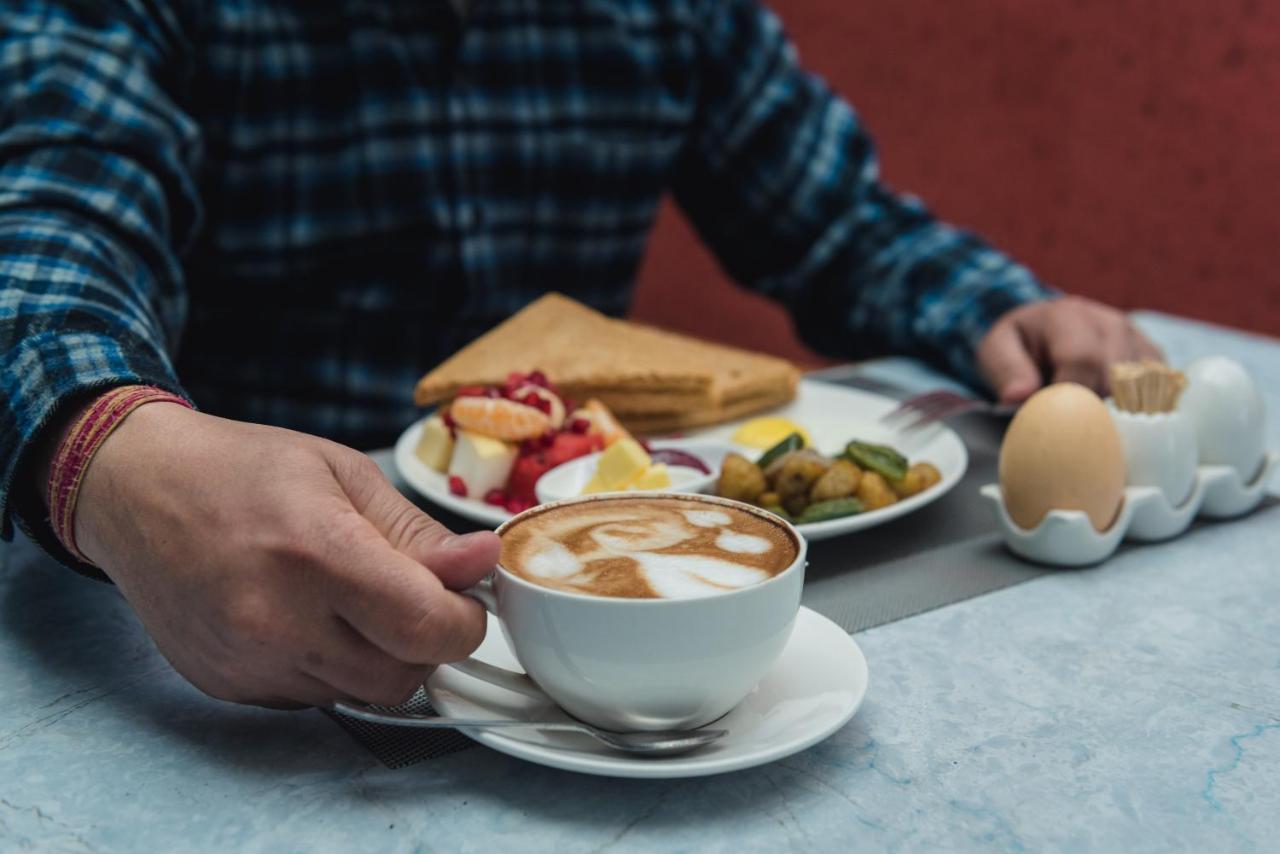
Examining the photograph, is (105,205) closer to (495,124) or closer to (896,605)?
(495,124)

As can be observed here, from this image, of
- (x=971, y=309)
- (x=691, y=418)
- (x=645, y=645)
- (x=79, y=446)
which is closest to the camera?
(x=645, y=645)

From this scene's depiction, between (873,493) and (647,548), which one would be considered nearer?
(647,548)

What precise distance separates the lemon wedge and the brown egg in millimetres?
260

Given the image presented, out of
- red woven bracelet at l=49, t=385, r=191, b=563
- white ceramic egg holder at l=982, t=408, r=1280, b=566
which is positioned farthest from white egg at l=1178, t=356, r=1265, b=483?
red woven bracelet at l=49, t=385, r=191, b=563

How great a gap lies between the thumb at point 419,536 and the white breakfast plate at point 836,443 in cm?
28

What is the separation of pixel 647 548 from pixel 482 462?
1.30 feet

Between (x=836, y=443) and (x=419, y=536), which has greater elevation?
(x=419, y=536)

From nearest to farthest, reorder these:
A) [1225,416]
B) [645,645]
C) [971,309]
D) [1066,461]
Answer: [645,645], [1066,461], [1225,416], [971,309]

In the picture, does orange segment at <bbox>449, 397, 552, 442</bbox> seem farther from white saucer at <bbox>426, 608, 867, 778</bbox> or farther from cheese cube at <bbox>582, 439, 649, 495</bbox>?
white saucer at <bbox>426, 608, 867, 778</bbox>

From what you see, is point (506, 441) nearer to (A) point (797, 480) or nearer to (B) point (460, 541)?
(A) point (797, 480)

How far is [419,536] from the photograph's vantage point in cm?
62

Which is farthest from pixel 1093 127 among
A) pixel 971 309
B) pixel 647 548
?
pixel 647 548

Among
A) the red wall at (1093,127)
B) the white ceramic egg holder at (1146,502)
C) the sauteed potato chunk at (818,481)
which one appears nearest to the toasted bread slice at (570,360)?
the sauteed potato chunk at (818,481)

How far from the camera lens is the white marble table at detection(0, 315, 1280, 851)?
22.6 inches
